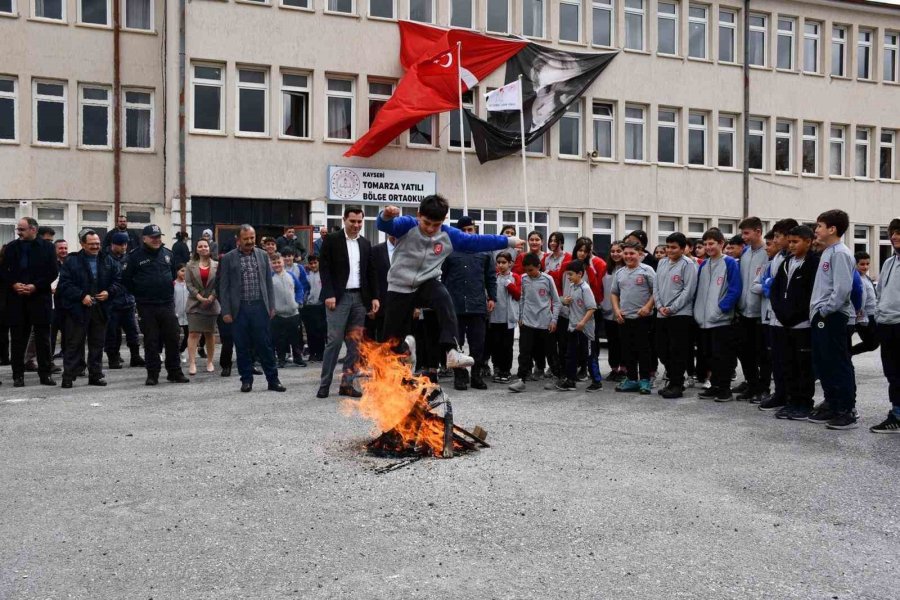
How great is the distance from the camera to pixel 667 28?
33.7m

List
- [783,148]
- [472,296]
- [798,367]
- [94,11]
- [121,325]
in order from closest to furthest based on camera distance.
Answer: [798,367] < [472,296] < [121,325] < [94,11] < [783,148]

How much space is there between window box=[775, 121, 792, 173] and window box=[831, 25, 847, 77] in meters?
3.30

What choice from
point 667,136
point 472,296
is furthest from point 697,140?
point 472,296

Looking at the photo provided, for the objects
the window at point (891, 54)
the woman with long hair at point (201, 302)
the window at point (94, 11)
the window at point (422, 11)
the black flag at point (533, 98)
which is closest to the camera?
the woman with long hair at point (201, 302)

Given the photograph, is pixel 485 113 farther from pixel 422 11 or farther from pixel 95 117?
pixel 95 117

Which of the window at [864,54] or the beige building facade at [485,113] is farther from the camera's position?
the window at [864,54]

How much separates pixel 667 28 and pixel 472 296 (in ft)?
80.9

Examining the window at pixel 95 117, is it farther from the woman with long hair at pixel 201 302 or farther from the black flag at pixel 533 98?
the woman with long hair at pixel 201 302

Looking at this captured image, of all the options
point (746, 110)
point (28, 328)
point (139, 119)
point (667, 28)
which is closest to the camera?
point (28, 328)

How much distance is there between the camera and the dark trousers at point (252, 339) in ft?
39.7

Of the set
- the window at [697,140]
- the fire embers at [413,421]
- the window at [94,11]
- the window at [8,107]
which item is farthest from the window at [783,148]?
the fire embers at [413,421]

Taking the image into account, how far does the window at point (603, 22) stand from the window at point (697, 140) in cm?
448

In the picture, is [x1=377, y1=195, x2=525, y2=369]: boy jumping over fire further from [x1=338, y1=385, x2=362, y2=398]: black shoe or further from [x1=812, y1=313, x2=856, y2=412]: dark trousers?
[x1=812, y1=313, x2=856, y2=412]: dark trousers

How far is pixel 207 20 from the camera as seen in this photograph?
1032 inches
